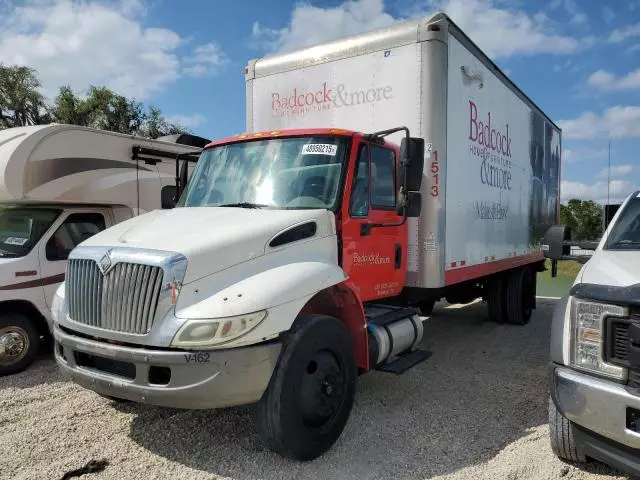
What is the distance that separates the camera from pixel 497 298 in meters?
Result: 8.69

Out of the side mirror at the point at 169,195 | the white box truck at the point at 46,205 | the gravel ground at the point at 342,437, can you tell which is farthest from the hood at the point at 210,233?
the white box truck at the point at 46,205

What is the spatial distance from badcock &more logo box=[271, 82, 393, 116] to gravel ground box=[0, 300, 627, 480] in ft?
10.0

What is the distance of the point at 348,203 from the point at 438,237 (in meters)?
1.46

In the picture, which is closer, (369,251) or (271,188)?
(271,188)

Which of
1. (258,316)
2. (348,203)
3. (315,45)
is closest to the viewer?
(258,316)

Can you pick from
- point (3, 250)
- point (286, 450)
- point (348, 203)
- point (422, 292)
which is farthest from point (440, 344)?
point (3, 250)

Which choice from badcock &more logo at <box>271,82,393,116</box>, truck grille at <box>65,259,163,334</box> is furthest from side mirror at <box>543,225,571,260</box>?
truck grille at <box>65,259,163,334</box>

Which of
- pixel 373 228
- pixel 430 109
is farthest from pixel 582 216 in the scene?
pixel 373 228

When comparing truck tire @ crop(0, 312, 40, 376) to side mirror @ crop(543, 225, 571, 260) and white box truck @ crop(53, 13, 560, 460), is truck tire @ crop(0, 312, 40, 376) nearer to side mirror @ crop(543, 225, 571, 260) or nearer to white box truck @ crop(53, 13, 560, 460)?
→ white box truck @ crop(53, 13, 560, 460)

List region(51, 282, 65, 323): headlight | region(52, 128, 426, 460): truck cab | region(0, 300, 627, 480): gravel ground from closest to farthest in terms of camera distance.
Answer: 1. region(52, 128, 426, 460): truck cab
2. region(0, 300, 627, 480): gravel ground
3. region(51, 282, 65, 323): headlight

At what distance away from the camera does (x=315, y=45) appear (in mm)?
6035

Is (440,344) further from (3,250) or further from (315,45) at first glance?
(3,250)

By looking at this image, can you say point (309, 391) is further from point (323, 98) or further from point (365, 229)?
point (323, 98)

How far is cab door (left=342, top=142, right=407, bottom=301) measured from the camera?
4438mm
